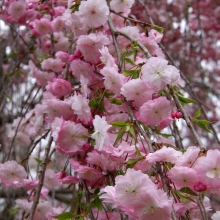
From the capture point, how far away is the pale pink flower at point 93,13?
146 centimetres

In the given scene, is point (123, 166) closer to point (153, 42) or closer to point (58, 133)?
point (58, 133)

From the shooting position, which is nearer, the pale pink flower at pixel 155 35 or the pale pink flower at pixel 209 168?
the pale pink flower at pixel 209 168

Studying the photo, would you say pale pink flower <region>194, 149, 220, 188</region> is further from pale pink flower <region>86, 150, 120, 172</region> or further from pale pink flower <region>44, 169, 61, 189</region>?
pale pink flower <region>44, 169, 61, 189</region>

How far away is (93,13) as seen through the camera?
4.85 feet

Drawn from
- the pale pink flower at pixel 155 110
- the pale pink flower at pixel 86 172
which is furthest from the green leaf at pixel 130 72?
the pale pink flower at pixel 86 172

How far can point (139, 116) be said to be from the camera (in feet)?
4.24

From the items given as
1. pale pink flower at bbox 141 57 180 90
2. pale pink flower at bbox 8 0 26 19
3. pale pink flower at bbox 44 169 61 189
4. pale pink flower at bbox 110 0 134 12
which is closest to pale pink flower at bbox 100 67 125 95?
pale pink flower at bbox 141 57 180 90

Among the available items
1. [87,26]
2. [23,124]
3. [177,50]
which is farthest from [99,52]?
[177,50]

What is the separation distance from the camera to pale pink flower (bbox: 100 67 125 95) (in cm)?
128

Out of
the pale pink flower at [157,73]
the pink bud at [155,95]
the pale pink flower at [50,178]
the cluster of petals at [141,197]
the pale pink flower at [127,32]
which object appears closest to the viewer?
the cluster of petals at [141,197]

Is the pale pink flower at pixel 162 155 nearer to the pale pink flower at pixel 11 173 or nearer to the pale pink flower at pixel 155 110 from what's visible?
the pale pink flower at pixel 155 110

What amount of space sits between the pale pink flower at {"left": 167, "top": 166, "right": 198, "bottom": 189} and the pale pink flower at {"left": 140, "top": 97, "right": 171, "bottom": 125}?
0.26m

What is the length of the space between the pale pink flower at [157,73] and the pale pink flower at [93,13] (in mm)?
368

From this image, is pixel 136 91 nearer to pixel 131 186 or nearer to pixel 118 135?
pixel 118 135
